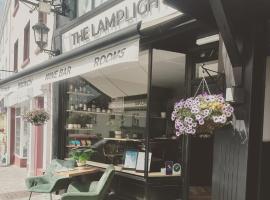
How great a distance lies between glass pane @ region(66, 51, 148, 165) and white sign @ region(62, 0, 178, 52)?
670mm

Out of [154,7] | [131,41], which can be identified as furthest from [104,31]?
[131,41]

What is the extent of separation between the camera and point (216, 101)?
3.54 m

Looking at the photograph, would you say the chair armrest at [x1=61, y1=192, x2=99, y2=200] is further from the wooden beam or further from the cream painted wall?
the wooden beam

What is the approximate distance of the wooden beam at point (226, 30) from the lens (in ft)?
10.2

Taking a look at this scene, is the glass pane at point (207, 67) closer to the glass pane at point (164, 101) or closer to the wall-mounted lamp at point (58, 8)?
the glass pane at point (164, 101)

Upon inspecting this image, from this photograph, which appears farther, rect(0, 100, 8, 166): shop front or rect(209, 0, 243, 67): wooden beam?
rect(0, 100, 8, 166): shop front

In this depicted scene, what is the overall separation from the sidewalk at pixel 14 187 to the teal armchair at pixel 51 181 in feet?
3.70

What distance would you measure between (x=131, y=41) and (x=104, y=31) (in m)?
2.24

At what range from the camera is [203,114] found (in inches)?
137

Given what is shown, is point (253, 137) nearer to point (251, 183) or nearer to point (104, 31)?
Result: point (251, 183)

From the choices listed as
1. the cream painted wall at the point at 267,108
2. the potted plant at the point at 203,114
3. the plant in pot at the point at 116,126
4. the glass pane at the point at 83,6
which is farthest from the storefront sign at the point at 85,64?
the glass pane at the point at 83,6

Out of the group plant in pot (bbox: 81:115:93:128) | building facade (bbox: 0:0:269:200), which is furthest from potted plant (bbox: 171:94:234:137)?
plant in pot (bbox: 81:115:93:128)

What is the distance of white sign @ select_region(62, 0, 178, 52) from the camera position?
5578 mm

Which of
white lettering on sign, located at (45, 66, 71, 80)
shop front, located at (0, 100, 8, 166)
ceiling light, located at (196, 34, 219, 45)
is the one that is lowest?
shop front, located at (0, 100, 8, 166)
